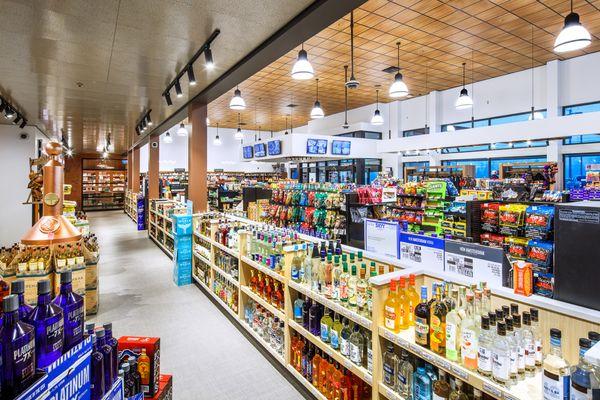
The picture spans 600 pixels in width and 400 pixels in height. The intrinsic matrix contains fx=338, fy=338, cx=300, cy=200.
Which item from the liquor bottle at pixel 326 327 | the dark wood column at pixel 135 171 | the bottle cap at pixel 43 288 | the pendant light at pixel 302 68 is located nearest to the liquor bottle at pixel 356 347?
the liquor bottle at pixel 326 327

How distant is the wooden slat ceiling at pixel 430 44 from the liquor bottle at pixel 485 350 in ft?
Result: 17.5

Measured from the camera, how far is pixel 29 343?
108 cm

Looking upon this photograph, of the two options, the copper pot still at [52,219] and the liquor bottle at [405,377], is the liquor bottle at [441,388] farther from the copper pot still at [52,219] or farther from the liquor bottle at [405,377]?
the copper pot still at [52,219]

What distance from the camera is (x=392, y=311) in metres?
2.11

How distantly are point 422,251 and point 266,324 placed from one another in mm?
2053

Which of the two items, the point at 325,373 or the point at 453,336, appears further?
the point at 325,373

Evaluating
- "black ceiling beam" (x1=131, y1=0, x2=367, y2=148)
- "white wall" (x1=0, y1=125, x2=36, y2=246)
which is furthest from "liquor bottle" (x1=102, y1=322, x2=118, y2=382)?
"white wall" (x1=0, y1=125, x2=36, y2=246)

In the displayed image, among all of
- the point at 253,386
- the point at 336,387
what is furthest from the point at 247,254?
the point at 336,387

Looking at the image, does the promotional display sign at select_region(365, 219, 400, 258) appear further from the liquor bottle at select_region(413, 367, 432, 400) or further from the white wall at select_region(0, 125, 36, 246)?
the white wall at select_region(0, 125, 36, 246)

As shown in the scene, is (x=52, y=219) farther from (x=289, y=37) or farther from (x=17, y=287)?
(x=289, y=37)

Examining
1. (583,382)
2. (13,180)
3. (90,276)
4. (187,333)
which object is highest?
(13,180)

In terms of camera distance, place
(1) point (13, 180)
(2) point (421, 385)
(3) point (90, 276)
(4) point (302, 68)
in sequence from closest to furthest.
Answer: (2) point (421, 385)
(4) point (302, 68)
(3) point (90, 276)
(1) point (13, 180)

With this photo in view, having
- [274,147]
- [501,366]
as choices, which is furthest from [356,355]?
[274,147]

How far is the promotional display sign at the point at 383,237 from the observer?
2.78 m
